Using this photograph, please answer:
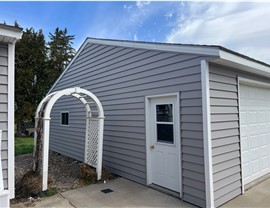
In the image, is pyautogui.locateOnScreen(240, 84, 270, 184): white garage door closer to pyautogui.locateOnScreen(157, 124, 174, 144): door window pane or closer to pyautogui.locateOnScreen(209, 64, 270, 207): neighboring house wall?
pyautogui.locateOnScreen(209, 64, 270, 207): neighboring house wall

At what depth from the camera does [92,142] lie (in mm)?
6223

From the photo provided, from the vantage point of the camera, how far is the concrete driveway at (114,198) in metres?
4.18

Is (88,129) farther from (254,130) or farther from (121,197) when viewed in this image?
(254,130)

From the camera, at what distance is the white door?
15.0 feet

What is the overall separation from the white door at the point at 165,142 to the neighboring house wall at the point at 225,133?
764mm

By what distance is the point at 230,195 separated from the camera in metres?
4.32

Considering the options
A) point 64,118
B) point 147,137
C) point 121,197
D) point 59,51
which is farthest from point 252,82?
point 59,51

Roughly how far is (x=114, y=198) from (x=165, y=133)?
1.75 metres

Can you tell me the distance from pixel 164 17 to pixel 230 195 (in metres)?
5.75

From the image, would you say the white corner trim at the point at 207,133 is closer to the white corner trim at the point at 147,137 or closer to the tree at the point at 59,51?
the white corner trim at the point at 147,137

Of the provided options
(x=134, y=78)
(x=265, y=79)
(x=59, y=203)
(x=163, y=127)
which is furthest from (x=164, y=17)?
(x=59, y=203)

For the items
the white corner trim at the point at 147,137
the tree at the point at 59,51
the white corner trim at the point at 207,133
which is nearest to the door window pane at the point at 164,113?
the white corner trim at the point at 147,137

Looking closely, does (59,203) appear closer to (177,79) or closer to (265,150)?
(177,79)

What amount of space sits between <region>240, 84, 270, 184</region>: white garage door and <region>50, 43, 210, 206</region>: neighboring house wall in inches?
64.7
